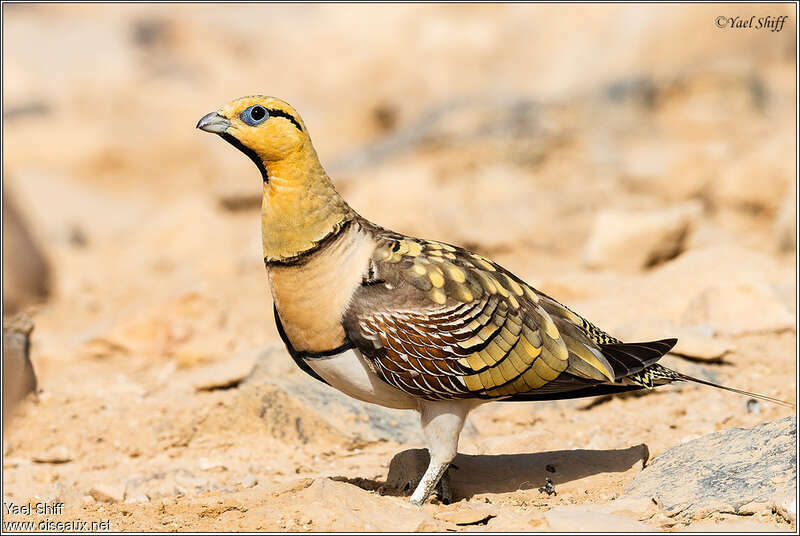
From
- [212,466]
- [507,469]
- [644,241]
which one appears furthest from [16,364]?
[644,241]

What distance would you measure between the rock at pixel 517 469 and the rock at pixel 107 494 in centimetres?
174

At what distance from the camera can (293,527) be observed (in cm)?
473

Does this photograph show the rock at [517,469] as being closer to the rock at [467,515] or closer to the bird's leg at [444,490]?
the bird's leg at [444,490]

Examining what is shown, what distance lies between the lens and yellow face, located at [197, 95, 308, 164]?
16.8 ft

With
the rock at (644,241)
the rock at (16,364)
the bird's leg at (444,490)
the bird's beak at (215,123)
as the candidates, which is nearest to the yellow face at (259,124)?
the bird's beak at (215,123)

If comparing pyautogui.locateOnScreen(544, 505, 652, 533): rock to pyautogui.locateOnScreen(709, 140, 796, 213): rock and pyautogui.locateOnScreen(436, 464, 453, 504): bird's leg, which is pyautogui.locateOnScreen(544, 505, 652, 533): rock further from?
pyautogui.locateOnScreen(709, 140, 796, 213): rock

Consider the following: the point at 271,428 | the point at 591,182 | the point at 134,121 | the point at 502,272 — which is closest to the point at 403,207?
the point at 591,182

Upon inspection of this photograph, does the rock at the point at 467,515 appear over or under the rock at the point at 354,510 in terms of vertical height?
over

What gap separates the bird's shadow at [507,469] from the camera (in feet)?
18.8

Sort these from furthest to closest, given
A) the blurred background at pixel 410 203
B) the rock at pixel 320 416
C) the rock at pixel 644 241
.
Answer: the rock at pixel 644 241 < the blurred background at pixel 410 203 < the rock at pixel 320 416

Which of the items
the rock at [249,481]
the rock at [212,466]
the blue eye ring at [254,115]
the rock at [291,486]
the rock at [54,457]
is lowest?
the rock at [54,457]

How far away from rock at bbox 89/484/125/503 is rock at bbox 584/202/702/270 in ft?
21.7

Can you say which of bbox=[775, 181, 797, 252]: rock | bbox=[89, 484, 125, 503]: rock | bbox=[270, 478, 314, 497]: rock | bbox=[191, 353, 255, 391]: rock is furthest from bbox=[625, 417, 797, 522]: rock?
bbox=[775, 181, 797, 252]: rock

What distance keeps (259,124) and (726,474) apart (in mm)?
3138
